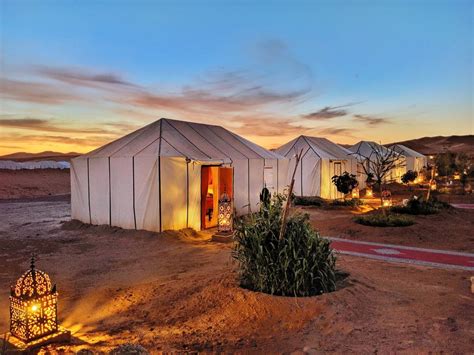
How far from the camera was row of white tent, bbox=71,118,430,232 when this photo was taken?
987 cm

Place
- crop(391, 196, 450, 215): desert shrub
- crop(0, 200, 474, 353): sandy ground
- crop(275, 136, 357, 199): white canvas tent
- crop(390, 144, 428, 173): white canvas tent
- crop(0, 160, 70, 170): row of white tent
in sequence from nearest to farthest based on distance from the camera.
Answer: crop(0, 200, 474, 353): sandy ground < crop(391, 196, 450, 215): desert shrub < crop(275, 136, 357, 199): white canvas tent < crop(390, 144, 428, 173): white canvas tent < crop(0, 160, 70, 170): row of white tent

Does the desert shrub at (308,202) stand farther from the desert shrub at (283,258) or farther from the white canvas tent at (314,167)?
the desert shrub at (283,258)

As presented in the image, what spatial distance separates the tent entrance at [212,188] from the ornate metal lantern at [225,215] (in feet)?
3.61

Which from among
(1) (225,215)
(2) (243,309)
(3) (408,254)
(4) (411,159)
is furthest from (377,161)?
(4) (411,159)

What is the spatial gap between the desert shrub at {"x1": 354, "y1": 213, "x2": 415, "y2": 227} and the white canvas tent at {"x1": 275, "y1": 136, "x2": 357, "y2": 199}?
7.25 meters

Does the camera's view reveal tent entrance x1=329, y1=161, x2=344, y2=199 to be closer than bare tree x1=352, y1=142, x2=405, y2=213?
No

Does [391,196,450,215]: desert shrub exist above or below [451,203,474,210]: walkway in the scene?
above

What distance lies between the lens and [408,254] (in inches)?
312

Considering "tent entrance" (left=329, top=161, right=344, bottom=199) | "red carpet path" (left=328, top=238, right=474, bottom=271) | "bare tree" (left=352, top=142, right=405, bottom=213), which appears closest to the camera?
"red carpet path" (left=328, top=238, right=474, bottom=271)

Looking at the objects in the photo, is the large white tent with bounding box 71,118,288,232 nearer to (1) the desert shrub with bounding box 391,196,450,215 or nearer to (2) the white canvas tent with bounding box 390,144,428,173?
(1) the desert shrub with bounding box 391,196,450,215

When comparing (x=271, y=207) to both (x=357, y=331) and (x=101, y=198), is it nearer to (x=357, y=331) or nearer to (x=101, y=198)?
(x=357, y=331)

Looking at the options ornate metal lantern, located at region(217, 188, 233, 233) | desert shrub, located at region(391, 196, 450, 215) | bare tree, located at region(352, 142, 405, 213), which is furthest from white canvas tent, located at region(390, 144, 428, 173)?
ornate metal lantern, located at region(217, 188, 233, 233)

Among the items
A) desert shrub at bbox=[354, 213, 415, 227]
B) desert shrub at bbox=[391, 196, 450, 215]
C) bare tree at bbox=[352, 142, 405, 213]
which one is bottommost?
desert shrub at bbox=[354, 213, 415, 227]

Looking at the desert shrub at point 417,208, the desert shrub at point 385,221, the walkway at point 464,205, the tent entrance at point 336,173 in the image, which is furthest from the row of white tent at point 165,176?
the walkway at point 464,205
